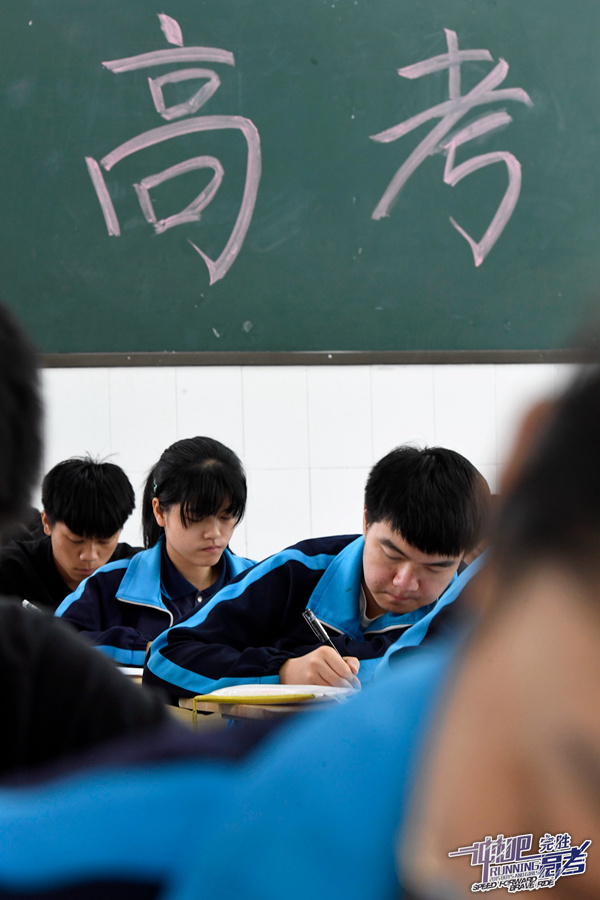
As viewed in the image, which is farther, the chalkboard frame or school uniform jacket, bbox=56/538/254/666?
the chalkboard frame

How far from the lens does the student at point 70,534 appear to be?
2098 millimetres

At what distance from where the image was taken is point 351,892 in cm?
17

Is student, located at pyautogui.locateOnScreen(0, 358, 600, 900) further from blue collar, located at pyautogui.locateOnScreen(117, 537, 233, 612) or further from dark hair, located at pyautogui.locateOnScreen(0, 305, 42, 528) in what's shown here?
blue collar, located at pyautogui.locateOnScreen(117, 537, 233, 612)

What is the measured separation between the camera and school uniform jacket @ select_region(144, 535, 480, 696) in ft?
5.23

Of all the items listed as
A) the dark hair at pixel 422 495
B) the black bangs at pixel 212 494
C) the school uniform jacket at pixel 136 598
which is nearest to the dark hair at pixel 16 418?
the dark hair at pixel 422 495

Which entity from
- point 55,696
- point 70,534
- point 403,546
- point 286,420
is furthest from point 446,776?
point 286,420

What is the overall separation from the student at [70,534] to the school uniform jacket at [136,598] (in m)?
0.15

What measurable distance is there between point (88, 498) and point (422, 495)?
0.87 metres

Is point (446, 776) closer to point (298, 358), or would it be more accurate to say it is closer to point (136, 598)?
point (136, 598)

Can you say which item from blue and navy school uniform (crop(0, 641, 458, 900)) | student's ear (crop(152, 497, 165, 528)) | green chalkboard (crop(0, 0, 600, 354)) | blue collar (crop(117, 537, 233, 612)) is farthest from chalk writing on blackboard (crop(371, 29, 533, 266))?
blue and navy school uniform (crop(0, 641, 458, 900))

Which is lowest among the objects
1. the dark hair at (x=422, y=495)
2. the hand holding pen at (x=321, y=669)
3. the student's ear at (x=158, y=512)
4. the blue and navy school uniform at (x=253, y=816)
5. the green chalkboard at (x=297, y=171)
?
the hand holding pen at (x=321, y=669)

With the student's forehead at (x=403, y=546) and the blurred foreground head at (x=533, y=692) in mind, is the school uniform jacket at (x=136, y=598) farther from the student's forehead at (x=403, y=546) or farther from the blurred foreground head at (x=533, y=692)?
the blurred foreground head at (x=533, y=692)

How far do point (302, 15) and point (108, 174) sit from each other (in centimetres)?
75

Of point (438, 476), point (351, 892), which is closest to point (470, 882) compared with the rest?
point (351, 892)
